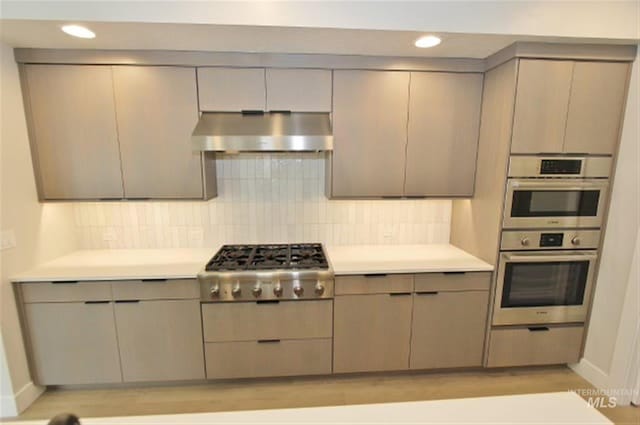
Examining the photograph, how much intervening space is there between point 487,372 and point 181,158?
2.90 metres

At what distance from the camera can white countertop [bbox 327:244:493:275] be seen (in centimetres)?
217

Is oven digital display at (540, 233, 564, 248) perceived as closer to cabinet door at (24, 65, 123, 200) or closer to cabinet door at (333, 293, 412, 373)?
cabinet door at (333, 293, 412, 373)

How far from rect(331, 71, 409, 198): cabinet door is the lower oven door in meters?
1.00

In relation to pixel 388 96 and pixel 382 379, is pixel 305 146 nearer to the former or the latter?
pixel 388 96

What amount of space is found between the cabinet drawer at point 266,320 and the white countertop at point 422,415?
1.27 meters

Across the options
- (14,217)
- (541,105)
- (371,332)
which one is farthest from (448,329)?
(14,217)

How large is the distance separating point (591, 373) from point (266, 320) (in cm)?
246

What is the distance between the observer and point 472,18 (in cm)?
176

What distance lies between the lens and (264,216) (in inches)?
104

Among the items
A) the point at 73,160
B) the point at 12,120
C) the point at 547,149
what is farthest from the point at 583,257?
the point at 12,120

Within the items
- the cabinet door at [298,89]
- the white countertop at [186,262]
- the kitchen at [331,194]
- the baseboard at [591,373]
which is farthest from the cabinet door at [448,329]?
the cabinet door at [298,89]

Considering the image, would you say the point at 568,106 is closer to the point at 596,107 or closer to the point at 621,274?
the point at 596,107

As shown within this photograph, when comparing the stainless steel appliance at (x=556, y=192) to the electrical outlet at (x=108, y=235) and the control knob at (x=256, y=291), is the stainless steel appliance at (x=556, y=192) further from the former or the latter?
the electrical outlet at (x=108, y=235)

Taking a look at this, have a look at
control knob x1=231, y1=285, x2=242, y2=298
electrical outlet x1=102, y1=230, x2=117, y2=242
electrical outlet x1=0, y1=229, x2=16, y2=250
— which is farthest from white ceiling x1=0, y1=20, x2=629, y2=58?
control knob x1=231, y1=285, x2=242, y2=298
